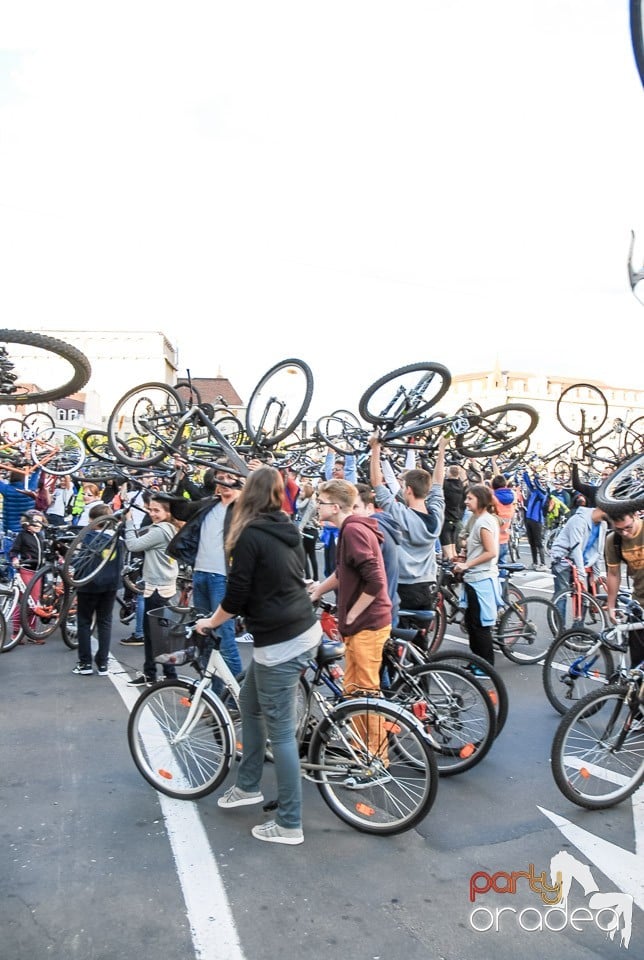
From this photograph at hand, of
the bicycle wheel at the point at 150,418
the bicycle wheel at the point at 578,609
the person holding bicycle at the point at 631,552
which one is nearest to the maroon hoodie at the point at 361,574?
the person holding bicycle at the point at 631,552

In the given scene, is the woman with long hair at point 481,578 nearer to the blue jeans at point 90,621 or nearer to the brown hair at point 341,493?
the brown hair at point 341,493

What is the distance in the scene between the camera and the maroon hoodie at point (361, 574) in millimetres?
4105

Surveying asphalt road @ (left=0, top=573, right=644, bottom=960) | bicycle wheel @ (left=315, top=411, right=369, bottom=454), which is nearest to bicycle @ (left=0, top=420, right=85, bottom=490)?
bicycle wheel @ (left=315, top=411, right=369, bottom=454)

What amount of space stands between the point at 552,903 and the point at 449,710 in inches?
58.2

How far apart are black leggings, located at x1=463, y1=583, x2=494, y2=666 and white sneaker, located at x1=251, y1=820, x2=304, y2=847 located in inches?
115

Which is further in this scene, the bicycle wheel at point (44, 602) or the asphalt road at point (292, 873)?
the bicycle wheel at point (44, 602)

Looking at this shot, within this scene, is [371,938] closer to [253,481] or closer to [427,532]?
[253,481]

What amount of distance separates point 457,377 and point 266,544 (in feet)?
449

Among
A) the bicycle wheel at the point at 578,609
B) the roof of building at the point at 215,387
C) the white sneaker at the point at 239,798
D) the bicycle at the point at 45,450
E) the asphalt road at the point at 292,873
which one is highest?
the roof of building at the point at 215,387

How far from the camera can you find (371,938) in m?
2.90

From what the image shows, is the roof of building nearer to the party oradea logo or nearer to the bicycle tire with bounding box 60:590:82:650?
the bicycle tire with bounding box 60:590:82:650

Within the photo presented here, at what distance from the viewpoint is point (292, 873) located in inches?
132

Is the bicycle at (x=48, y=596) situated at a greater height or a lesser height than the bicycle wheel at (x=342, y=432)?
lesser

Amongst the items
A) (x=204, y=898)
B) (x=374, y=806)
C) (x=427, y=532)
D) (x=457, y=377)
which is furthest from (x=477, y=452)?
(x=457, y=377)
